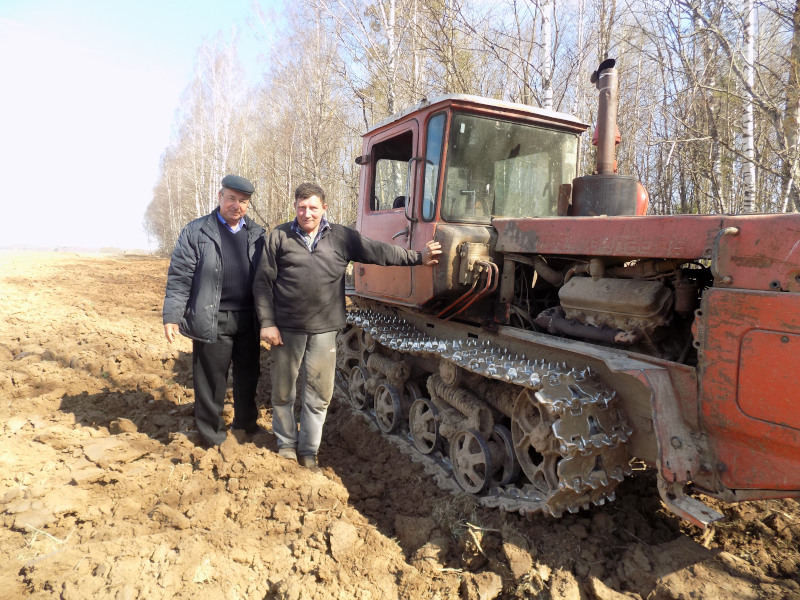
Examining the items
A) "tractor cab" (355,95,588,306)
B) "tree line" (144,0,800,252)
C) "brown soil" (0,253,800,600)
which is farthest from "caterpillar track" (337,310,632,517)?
"tree line" (144,0,800,252)

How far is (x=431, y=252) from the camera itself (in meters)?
3.68

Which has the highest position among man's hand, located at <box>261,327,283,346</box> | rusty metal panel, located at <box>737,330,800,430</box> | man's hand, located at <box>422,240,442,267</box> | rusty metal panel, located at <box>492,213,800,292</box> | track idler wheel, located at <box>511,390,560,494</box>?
rusty metal panel, located at <box>492,213,800,292</box>

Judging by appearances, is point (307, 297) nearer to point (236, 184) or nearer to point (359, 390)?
point (236, 184)

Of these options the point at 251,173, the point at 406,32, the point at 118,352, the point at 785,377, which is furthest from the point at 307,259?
the point at 251,173

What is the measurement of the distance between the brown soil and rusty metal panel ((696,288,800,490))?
0.64m

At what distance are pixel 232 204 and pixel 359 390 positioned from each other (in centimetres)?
210

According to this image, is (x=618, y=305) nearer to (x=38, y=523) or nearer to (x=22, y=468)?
(x=38, y=523)

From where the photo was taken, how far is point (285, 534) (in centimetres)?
311

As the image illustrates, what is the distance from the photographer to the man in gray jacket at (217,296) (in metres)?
3.99

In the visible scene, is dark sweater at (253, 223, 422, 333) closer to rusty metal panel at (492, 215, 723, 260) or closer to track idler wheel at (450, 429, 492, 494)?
rusty metal panel at (492, 215, 723, 260)

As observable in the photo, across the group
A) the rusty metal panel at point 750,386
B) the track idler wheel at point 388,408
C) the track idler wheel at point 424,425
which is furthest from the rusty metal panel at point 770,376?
the track idler wheel at point 388,408

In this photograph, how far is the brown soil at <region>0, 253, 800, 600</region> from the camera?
265cm

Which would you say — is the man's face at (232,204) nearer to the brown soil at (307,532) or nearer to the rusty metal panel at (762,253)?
the brown soil at (307,532)

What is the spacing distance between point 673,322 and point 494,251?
50.0 inches
